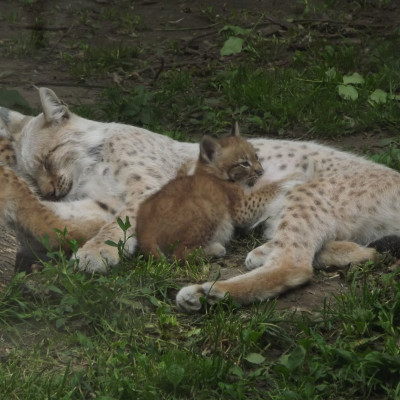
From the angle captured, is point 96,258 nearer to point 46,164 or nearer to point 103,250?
point 103,250

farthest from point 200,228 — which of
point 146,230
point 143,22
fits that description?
point 143,22

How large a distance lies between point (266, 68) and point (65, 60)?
6.35 feet

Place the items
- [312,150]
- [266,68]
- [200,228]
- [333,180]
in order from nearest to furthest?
[200,228], [333,180], [312,150], [266,68]

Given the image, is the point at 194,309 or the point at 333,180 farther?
the point at 333,180

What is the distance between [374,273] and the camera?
4770 mm

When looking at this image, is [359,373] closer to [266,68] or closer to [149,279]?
[149,279]

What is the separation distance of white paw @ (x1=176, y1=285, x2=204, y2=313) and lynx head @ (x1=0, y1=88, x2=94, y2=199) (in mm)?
1713

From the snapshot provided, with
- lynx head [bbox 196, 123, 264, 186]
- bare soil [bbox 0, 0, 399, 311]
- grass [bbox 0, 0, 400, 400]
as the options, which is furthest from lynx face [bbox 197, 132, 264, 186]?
bare soil [bbox 0, 0, 399, 311]

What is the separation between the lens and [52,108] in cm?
606

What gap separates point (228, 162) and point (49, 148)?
1.22 metres

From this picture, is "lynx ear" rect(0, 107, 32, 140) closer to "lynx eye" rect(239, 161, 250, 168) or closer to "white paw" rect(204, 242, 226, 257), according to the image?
"lynx eye" rect(239, 161, 250, 168)

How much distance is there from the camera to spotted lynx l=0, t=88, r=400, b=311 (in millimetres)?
4840

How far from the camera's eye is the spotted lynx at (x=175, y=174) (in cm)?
484

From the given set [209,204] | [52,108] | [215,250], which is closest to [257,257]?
[215,250]
